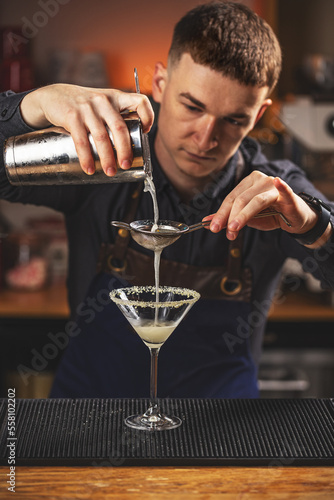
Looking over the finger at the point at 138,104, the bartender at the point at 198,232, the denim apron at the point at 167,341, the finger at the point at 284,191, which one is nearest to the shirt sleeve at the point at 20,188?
the bartender at the point at 198,232

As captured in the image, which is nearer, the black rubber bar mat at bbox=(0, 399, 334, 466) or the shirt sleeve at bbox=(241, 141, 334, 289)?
the black rubber bar mat at bbox=(0, 399, 334, 466)

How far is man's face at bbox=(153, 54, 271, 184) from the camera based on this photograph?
1806 millimetres

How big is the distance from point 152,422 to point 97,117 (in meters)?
0.68

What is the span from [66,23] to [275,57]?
190 cm

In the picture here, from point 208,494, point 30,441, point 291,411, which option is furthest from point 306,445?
point 30,441

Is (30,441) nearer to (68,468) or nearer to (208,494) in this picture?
(68,468)

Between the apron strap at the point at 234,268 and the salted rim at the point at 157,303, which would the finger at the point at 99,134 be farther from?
the apron strap at the point at 234,268

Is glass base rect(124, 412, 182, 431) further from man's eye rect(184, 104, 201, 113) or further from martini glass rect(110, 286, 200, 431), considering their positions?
man's eye rect(184, 104, 201, 113)

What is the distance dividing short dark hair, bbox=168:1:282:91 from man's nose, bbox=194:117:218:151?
0.47 feet

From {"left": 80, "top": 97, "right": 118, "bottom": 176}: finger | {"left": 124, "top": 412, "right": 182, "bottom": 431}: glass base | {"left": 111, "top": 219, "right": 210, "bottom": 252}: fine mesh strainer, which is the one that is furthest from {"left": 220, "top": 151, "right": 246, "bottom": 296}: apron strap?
{"left": 80, "top": 97, "right": 118, "bottom": 176}: finger

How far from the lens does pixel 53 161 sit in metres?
1.39

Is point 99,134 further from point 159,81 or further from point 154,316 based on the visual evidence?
point 159,81

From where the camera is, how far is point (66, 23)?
3.44 m

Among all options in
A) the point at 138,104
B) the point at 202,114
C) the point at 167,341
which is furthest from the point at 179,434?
the point at 202,114
